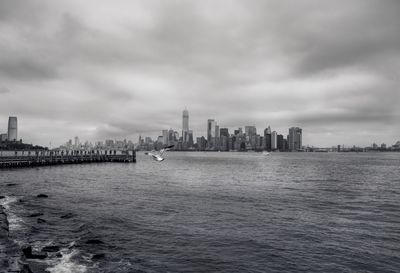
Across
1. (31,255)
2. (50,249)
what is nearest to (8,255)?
(31,255)

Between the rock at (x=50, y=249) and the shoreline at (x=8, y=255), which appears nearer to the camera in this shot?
the shoreline at (x=8, y=255)

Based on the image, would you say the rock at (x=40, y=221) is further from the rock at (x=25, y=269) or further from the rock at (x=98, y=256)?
the rock at (x=25, y=269)

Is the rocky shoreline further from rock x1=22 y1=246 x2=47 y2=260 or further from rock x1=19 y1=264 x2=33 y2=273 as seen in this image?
rock x1=22 y1=246 x2=47 y2=260

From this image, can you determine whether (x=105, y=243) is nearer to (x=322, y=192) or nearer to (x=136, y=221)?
(x=136, y=221)

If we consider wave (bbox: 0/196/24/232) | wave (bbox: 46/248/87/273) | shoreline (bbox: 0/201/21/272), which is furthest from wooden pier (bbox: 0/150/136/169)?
wave (bbox: 46/248/87/273)

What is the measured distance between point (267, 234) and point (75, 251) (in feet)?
46.5

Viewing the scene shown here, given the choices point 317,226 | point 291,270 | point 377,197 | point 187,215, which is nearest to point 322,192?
point 377,197

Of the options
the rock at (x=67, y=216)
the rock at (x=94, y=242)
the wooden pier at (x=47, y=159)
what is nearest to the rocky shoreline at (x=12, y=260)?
the rock at (x=94, y=242)

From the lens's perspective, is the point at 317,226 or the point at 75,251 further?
the point at 317,226

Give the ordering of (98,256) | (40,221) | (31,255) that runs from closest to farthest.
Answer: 1. (31,255)
2. (98,256)
3. (40,221)

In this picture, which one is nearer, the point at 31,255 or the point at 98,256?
the point at 31,255

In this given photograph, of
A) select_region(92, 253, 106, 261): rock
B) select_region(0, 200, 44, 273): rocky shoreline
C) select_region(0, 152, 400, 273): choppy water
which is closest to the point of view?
select_region(0, 200, 44, 273): rocky shoreline

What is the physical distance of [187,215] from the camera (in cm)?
3136

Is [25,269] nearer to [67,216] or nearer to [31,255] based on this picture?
[31,255]
